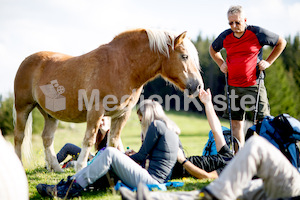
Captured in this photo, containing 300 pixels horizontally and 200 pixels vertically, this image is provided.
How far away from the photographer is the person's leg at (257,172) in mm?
2340

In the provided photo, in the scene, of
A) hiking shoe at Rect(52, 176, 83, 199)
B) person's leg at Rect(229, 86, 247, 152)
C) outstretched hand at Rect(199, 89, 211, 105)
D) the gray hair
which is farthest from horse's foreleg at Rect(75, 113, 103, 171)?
the gray hair

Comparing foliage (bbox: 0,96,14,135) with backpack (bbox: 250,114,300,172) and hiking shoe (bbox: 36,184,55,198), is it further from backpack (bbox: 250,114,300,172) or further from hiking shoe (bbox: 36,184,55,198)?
backpack (bbox: 250,114,300,172)

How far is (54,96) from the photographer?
5219mm

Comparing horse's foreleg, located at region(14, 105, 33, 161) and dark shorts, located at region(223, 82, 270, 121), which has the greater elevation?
dark shorts, located at region(223, 82, 270, 121)

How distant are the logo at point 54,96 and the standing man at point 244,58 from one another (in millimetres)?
3033

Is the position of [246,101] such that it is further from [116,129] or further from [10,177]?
[10,177]

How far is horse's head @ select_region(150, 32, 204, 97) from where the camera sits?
15.1 feet

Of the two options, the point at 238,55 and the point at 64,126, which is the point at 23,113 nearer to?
the point at 238,55

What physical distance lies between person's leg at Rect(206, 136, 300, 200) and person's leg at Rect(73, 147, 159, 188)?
1.30m

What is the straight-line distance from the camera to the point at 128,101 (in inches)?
185

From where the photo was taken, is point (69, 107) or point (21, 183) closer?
point (21, 183)

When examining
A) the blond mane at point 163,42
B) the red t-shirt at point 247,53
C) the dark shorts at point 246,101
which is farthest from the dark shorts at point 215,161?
the blond mane at point 163,42

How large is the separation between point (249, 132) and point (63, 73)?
3337 mm

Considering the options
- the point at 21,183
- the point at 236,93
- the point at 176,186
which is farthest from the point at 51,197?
the point at 236,93
